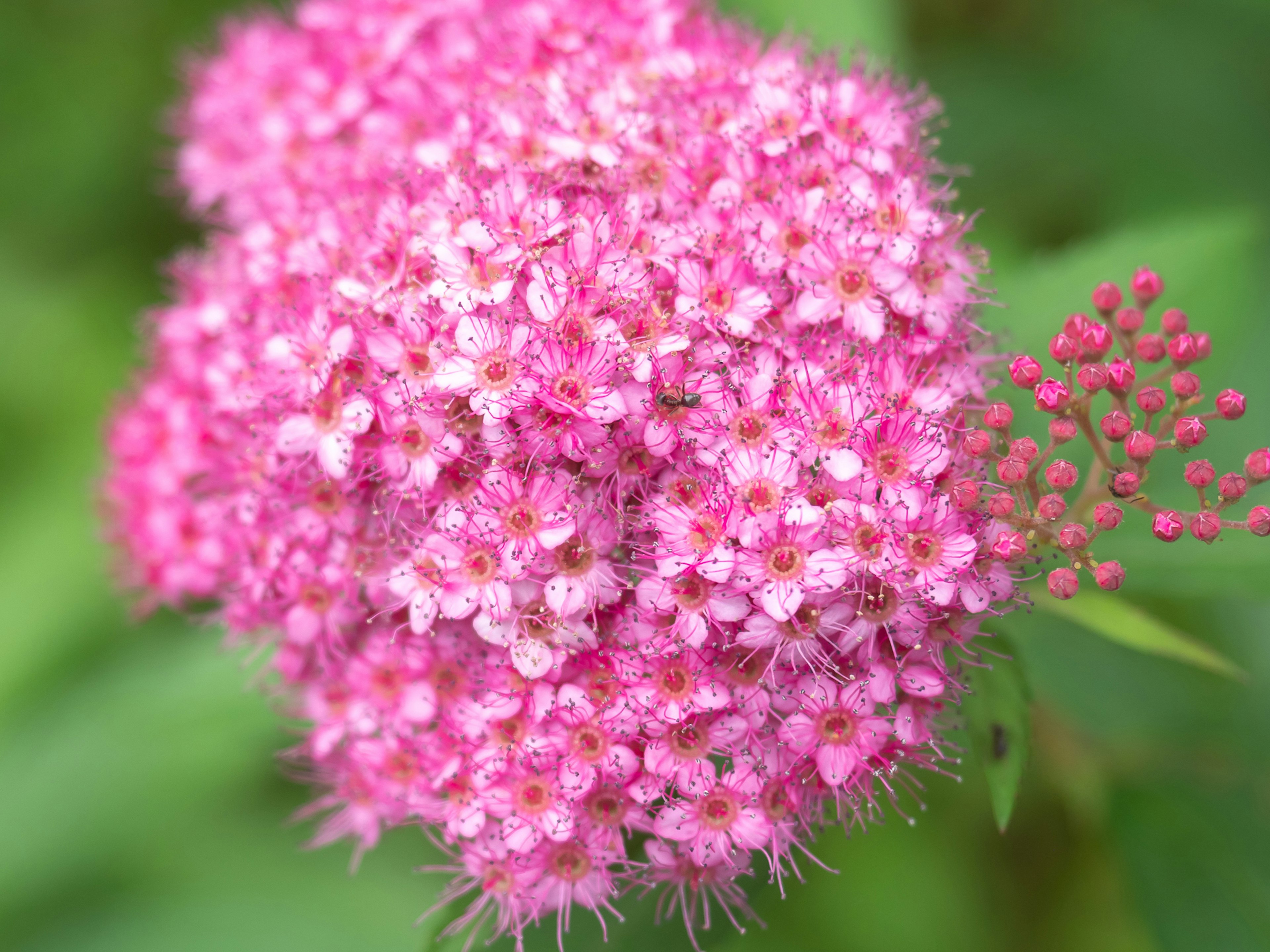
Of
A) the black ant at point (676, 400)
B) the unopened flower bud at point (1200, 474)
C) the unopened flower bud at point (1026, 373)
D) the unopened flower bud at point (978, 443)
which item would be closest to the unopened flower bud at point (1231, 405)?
the unopened flower bud at point (1200, 474)

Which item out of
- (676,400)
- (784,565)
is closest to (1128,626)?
(784,565)

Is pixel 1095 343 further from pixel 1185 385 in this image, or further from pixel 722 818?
pixel 722 818

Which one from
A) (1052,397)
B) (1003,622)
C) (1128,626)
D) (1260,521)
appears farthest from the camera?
(1003,622)

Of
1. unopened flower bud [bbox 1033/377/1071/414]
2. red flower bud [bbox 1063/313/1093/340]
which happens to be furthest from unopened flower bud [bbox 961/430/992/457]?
red flower bud [bbox 1063/313/1093/340]

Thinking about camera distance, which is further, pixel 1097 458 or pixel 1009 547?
pixel 1097 458

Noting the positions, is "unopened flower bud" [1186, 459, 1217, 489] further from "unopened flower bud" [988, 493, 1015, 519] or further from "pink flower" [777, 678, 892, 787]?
"pink flower" [777, 678, 892, 787]

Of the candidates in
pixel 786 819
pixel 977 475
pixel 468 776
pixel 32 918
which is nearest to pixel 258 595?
pixel 468 776
